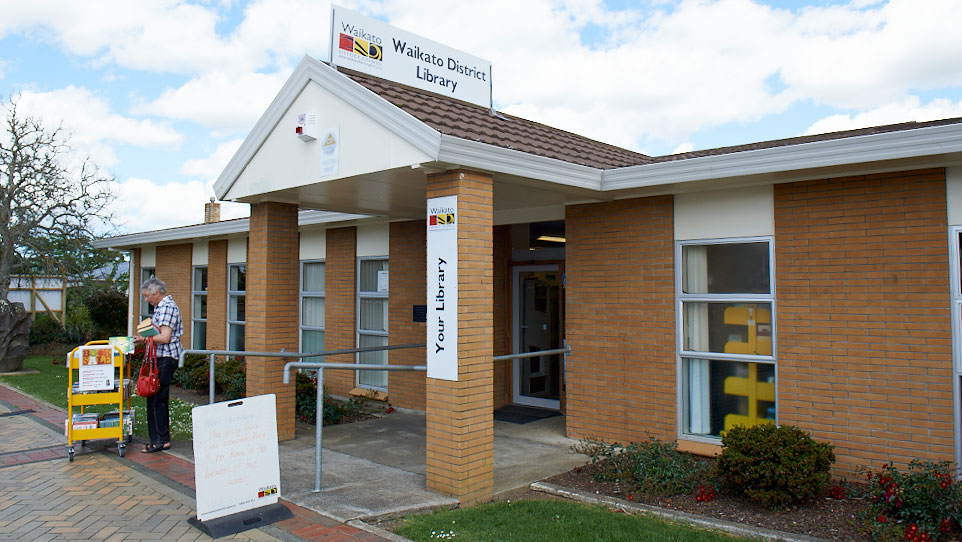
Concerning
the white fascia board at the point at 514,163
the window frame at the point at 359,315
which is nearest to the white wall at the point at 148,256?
the window frame at the point at 359,315

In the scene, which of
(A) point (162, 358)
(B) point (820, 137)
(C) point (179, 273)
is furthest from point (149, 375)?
(C) point (179, 273)

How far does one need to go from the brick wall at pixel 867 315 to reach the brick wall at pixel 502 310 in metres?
4.35

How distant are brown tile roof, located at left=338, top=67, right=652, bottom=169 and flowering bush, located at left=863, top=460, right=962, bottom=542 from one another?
394 cm

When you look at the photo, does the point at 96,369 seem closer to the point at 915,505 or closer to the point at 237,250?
the point at 237,250

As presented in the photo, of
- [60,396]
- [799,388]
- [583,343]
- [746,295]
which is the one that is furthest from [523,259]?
[60,396]

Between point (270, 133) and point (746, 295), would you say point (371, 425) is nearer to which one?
point (270, 133)

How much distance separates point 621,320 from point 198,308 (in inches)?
430

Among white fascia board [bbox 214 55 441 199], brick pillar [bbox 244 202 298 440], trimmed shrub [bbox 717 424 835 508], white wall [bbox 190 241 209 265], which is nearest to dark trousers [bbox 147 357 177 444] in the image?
brick pillar [bbox 244 202 298 440]

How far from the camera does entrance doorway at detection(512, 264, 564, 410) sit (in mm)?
9945

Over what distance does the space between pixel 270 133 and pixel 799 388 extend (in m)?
6.11

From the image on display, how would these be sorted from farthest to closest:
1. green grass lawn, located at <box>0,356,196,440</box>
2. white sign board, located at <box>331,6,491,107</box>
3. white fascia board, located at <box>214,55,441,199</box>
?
green grass lawn, located at <box>0,356,196,440</box> → white sign board, located at <box>331,6,491,107</box> → white fascia board, located at <box>214,55,441,199</box>

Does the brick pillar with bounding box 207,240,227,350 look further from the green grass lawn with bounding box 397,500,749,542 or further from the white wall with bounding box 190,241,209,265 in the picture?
the green grass lawn with bounding box 397,500,749,542

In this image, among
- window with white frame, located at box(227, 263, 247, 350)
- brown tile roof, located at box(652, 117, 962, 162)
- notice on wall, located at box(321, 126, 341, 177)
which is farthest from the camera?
window with white frame, located at box(227, 263, 247, 350)

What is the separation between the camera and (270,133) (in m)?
7.37
